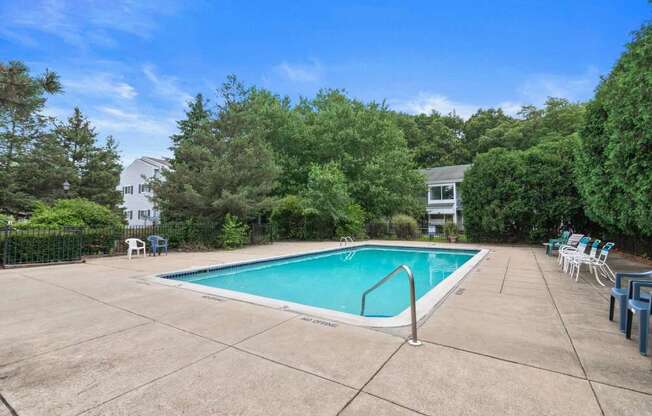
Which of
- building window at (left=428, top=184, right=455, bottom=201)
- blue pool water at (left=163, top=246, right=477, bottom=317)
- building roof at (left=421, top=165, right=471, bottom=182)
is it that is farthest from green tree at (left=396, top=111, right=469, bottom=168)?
blue pool water at (left=163, top=246, right=477, bottom=317)

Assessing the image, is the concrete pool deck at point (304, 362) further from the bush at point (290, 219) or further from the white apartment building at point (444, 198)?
the white apartment building at point (444, 198)

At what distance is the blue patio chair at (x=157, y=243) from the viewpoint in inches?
435

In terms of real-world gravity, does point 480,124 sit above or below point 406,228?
above

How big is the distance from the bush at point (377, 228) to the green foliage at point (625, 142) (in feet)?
38.9

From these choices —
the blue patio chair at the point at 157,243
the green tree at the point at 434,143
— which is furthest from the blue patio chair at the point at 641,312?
the green tree at the point at 434,143

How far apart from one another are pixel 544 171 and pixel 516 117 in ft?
84.8

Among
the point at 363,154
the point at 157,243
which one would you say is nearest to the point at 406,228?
the point at 363,154

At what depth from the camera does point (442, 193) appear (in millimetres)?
26922

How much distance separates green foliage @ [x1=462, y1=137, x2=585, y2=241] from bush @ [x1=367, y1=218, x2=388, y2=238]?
589 cm

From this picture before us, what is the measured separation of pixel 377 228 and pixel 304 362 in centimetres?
1822

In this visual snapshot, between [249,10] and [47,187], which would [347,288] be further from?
[47,187]

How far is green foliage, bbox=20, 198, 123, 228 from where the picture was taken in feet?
34.5

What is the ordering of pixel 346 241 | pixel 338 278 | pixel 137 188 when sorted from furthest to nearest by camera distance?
1. pixel 137 188
2. pixel 346 241
3. pixel 338 278

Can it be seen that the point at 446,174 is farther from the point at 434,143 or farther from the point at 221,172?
the point at 221,172
